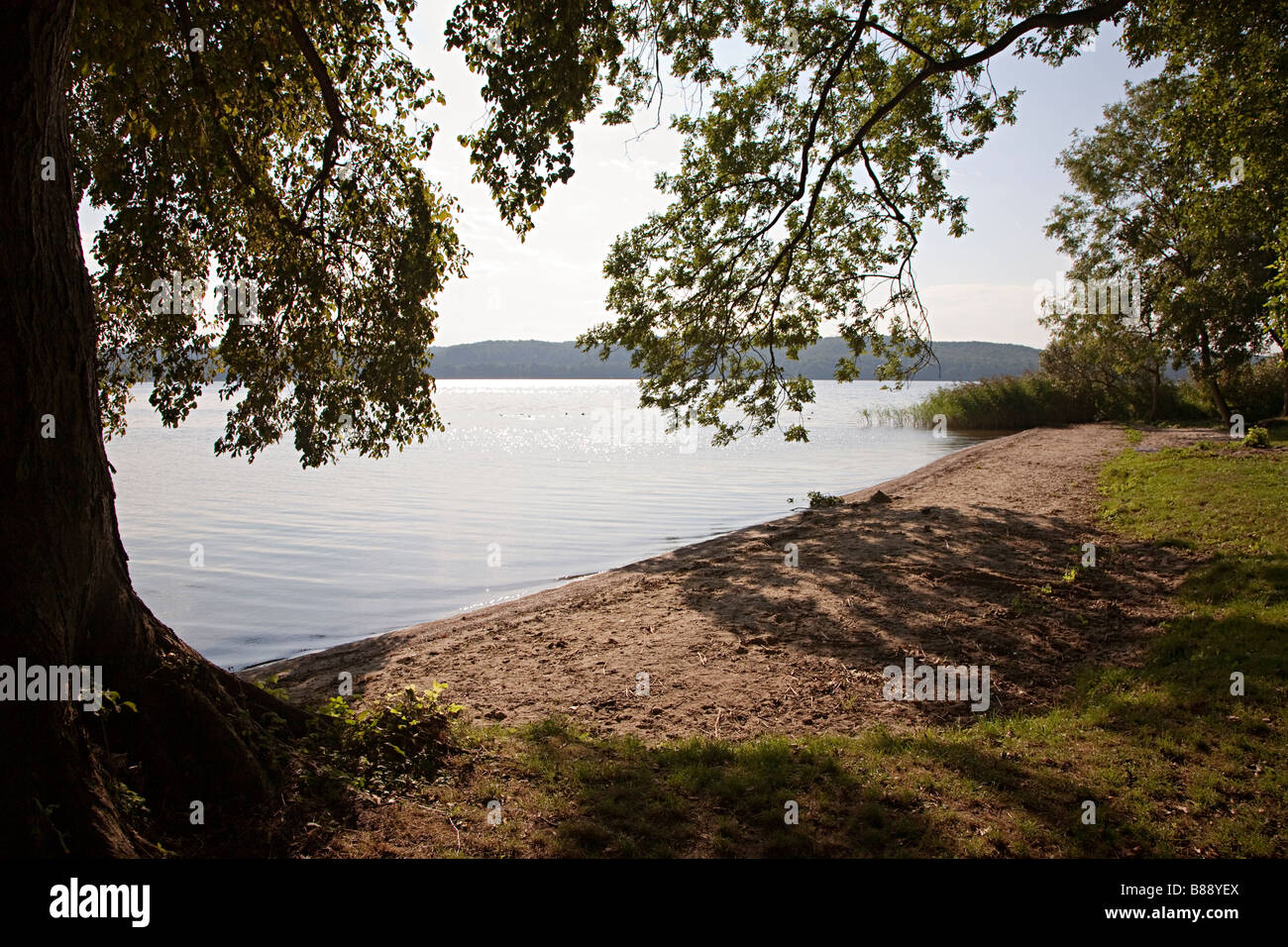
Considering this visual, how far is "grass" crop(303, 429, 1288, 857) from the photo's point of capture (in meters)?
4.22

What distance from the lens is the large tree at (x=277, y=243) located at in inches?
131

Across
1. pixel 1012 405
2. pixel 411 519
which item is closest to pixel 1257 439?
pixel 411 519

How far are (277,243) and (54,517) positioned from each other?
21.8 feet

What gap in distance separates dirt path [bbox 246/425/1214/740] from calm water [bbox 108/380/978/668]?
8.34ft

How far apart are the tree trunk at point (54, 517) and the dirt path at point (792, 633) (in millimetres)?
3272

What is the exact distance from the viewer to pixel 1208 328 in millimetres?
24969

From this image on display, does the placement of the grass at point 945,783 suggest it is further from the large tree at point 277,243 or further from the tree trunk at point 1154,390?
the tree trunk at point 1154,390

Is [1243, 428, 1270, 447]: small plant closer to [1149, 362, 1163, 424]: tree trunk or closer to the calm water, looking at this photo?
the calm water

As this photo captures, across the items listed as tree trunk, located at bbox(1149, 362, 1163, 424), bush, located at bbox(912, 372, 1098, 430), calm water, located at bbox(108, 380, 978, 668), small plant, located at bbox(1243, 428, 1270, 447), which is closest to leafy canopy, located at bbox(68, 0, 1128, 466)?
calm water, located at bbox(108, 380, 978, 668)

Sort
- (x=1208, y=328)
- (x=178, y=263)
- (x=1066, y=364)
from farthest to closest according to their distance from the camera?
(x=1066, y=364) → (x=1208, y=328) → (x=178, y=263)

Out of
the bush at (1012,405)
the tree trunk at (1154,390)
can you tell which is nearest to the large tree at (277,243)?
the tree trunk at (1154,390)

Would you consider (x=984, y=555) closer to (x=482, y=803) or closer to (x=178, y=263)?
(x=482, y=803)
